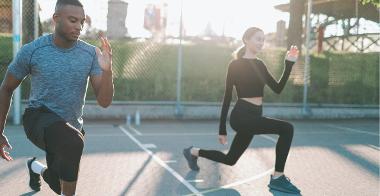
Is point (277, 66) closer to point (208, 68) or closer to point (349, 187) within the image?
point (208, 68)

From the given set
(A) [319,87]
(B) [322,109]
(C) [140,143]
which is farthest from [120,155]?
(A) [319,87]

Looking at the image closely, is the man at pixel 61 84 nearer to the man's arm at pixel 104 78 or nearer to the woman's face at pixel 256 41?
the man's arm at pixel 104 78

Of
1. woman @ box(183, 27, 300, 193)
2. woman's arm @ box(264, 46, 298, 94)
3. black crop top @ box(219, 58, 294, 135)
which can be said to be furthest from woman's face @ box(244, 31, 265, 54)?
woman's arm @ box(264, 46, 298, 94)

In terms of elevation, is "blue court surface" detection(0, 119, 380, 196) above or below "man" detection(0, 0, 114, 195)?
below

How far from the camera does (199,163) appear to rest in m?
6.98

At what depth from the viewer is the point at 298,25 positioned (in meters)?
16.1

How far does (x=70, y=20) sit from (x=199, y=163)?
3717 mm

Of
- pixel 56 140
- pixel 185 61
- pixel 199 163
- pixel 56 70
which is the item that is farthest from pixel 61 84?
pixel 185 61

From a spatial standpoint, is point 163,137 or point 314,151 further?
point 163,137

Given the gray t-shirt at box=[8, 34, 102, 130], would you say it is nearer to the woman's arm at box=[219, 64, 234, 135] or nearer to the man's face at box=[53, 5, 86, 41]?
the man's face at box=[53, 5, 86, 41]

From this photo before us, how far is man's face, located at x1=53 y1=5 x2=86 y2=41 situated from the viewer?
371 cm

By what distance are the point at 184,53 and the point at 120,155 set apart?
8597 mm

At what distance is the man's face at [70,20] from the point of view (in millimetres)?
3707

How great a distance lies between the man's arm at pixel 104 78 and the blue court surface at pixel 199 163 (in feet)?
5.94
